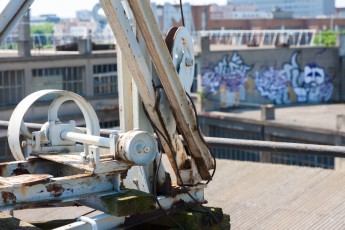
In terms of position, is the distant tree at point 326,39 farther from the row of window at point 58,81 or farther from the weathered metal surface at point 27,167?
the weathered metal surface at point 27,167

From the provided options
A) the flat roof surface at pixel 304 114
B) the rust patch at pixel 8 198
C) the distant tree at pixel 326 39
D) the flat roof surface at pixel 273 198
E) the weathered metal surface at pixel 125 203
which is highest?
the distant tree at pixel 326 39

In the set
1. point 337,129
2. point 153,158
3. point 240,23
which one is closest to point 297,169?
point 153,158

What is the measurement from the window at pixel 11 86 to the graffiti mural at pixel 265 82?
45.8 feet

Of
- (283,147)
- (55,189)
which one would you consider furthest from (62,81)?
(55,189)

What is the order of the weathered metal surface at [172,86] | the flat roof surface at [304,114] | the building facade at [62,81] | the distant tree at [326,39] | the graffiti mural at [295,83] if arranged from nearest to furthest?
1. the weathered metal surface at [172,86]
2. the building facade at [62,81]
3. the flat roof surface at [304,114]
4. the graffiti mural at [295,83]
5. the distant tree at [326,39]

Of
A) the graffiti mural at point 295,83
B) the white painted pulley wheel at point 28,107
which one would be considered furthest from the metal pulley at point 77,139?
the graffiti mural at point 295,83

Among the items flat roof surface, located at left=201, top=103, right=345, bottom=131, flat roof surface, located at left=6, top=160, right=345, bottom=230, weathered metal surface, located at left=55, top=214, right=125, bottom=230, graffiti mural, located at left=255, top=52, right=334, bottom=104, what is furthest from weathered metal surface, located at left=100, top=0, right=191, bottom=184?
graffiti mural, located at left=255, top=52, right=334, bottom=104

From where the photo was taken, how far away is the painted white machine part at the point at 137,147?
4.29 m

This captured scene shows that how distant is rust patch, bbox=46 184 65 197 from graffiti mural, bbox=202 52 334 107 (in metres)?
45.5

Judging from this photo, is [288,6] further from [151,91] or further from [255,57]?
[151,91]

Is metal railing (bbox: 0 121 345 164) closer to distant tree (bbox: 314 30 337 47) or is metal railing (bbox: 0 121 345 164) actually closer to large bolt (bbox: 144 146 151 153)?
large bolt (bbox: 144 146 151 153)

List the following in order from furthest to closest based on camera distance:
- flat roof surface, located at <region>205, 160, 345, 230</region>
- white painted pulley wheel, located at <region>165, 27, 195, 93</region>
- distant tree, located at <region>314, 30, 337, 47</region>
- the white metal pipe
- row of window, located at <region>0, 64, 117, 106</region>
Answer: distant tree, located at <region>314, 30, 337, 47</region> < row of window, located at <region>0, 64, 117, 106</region> < flat roof surface, located at <region>205, 160, 345, 230</region> < white painted pulley wheel, located at <region>165, 27, 195, 93</region> < the white metal pipe

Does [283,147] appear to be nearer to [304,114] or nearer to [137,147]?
[137,147]

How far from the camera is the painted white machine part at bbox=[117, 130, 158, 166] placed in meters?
4.29
